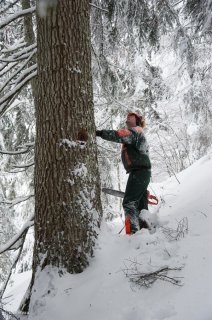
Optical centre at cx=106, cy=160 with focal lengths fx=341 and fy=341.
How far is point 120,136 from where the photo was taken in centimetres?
378

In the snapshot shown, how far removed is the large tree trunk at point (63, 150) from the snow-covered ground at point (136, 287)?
0.64 ft

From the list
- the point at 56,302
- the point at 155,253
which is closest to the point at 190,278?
the point at 155,253

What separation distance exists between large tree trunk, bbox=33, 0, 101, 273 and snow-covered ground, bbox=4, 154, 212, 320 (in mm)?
194

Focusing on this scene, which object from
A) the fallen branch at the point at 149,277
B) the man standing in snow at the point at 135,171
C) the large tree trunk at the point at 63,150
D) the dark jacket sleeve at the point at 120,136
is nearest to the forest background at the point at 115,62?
the large tree trunk at the point at 63,150

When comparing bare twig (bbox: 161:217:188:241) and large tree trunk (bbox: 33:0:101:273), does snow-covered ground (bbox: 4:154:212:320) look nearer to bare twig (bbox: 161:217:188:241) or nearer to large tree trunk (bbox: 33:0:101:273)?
bare twig (bbox: 161:217:188:241)

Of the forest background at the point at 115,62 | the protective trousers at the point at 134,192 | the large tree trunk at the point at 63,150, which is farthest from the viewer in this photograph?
the forest background at the point at 115,62

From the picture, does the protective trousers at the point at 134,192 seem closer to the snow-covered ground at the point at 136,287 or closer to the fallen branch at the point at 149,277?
the snow-covered ground at the point at 136,287

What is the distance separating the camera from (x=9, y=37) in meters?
6.00

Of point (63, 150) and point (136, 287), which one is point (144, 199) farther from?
point (136, 287)

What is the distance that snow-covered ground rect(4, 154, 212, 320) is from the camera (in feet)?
7.53

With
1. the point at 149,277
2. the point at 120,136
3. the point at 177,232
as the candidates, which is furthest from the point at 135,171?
the point at 149,277

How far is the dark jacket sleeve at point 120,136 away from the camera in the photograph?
12.1ft

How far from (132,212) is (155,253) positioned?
42.1 inches

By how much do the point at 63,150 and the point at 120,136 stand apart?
91 cm
